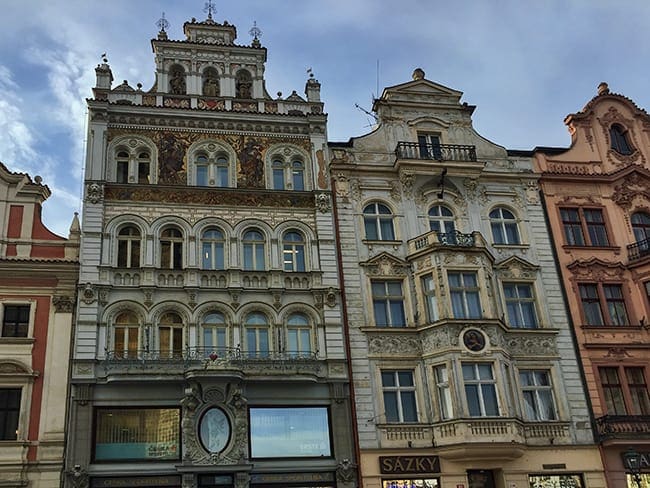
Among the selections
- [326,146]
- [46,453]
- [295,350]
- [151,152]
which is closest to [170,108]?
[151,152]

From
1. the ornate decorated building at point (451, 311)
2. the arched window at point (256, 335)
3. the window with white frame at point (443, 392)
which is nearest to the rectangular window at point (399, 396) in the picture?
the ornate decorated building at point (451, 311)

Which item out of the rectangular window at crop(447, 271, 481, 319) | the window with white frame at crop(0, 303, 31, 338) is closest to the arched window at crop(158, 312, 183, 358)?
the window with white frame at crop(0, 303, 31, 338)

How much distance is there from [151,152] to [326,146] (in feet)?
25.5

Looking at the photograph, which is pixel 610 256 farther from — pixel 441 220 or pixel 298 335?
pixel 298 335

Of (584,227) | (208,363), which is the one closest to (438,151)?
(584,227)

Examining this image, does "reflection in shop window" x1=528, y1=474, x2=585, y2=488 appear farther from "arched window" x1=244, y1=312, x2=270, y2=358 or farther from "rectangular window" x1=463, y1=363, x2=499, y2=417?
"arched window" x1=244, y1=312, x2=270, y2=358

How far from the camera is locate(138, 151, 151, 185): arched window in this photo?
2989 centimetres

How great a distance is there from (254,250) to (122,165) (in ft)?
22.4

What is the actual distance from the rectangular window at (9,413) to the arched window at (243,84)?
16.2 m

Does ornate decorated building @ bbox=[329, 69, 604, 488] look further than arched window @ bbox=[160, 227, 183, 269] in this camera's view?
No

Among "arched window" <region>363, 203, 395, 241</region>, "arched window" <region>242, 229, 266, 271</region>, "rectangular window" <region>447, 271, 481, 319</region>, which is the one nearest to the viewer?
"rectangular window" <region>447, 271, 481, 319</region>

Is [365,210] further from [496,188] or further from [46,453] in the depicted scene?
[46,453]

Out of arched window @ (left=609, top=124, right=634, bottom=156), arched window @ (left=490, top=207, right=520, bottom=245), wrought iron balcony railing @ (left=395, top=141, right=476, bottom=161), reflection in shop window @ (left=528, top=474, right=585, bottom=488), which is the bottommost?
reflection in shop window @ (left=528, top=474, right=585, bottom=488)

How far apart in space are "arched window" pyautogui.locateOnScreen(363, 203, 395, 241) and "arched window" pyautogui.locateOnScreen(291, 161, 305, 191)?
3.05 meters
